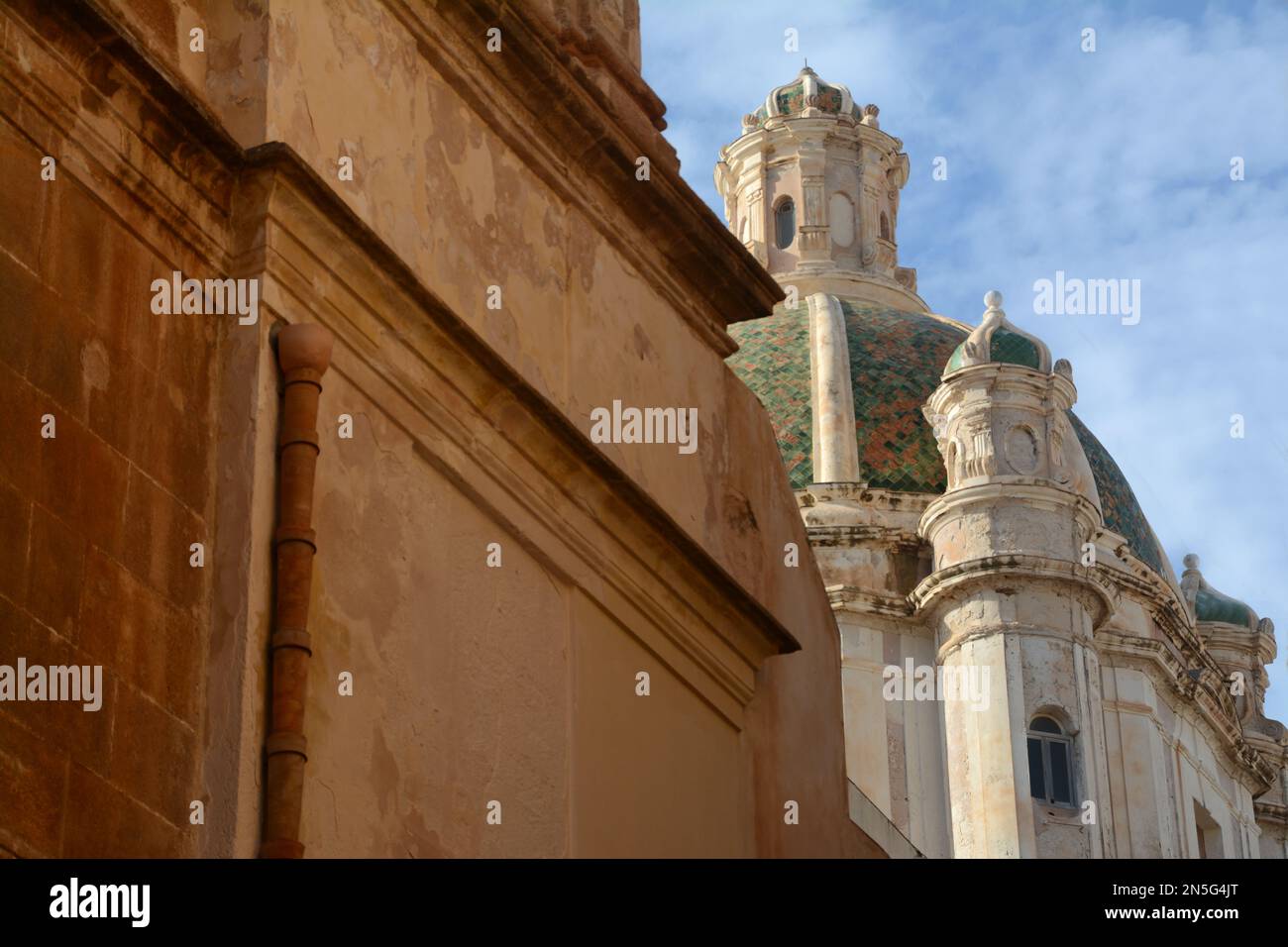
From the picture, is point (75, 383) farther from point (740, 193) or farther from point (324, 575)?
point (740, 193)

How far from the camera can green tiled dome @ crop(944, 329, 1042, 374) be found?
30984 mm

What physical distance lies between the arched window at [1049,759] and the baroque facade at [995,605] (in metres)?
0.02

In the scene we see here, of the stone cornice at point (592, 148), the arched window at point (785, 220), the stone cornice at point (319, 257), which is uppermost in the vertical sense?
the arched window at point (785, 220)

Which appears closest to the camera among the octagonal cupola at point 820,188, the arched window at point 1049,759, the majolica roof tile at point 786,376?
the arched window at point 1049,759

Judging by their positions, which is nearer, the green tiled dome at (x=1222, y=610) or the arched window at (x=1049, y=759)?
the arched window at (x=1049, y=759)

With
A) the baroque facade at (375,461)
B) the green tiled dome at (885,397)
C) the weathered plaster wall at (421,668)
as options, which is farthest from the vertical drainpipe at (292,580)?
the green tiled dome at (885,397)

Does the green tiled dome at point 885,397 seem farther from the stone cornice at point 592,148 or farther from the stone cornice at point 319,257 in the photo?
the stone cornice at point 319,257

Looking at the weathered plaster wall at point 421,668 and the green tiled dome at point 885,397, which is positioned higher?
the green tiled dome at point 885,397

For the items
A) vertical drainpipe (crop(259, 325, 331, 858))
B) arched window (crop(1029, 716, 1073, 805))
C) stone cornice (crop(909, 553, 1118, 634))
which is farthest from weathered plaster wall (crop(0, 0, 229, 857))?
Result: arched window (crop(1029, 716, 1073, 805))

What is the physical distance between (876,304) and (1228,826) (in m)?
8.05

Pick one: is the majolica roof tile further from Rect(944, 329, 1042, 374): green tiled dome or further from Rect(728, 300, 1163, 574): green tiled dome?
Rect(944, 329, 1042, 374): green tiled dome

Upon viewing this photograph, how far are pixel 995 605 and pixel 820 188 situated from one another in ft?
36.3

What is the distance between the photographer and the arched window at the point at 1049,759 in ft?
97.0

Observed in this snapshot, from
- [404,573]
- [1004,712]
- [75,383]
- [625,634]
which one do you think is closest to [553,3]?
[625,634]
